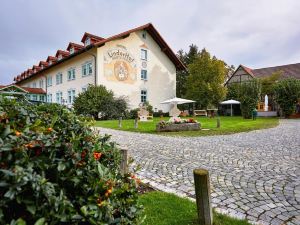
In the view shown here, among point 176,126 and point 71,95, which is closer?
point 176,126

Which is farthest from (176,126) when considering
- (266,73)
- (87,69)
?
(266,73)

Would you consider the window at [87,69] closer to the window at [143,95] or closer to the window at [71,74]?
the window at [71,74]

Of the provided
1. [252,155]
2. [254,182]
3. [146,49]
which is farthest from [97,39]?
[254,182]

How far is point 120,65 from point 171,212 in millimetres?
26446

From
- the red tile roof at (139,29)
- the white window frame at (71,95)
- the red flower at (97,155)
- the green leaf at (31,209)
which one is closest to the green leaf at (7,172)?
the green leaf at (31,209)

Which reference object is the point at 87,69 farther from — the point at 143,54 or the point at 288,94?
the point at 288,94

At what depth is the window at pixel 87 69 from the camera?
27.4 m

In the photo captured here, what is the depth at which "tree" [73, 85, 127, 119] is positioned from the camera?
24094mm

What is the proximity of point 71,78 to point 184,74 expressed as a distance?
2744cm

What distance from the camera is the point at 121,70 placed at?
28656 millimetres

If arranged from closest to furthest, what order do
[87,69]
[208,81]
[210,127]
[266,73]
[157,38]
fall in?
[210,127]
[87,69]
[157,38]
[208,81]
[266,73]

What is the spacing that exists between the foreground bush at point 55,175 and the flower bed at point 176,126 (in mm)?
11973

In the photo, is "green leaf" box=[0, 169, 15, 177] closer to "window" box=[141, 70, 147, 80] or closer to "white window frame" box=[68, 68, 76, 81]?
"window" box=[141, 70, 147, 80]

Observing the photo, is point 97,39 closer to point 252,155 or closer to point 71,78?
point 71,78
